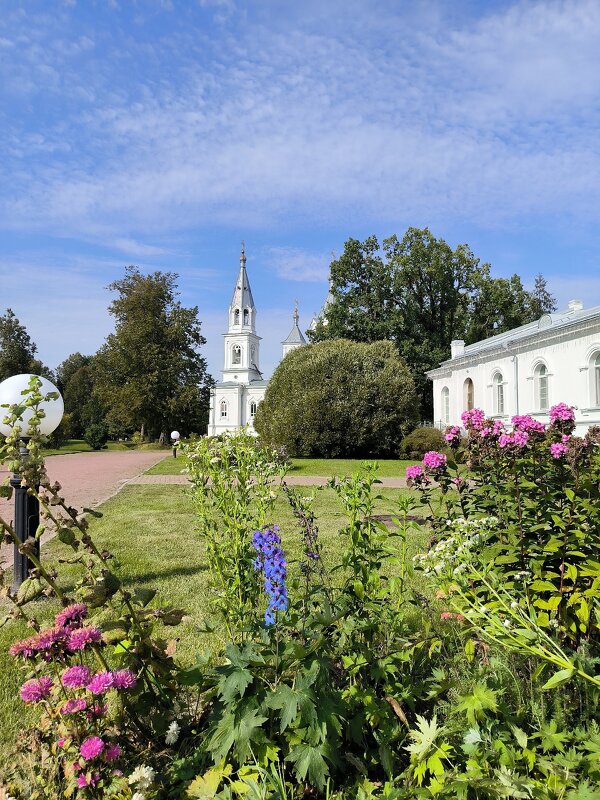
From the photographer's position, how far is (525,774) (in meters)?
1.76

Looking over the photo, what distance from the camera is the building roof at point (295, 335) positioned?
60156 millimetres

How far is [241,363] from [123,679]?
201 ft

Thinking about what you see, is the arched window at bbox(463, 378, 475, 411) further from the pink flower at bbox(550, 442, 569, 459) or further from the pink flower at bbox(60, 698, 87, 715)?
the pink flower at bbox(60, 698, 87, 715)

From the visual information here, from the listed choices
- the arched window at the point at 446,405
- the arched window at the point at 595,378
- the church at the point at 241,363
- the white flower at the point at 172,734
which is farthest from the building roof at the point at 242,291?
the white flower at the point at 172,734

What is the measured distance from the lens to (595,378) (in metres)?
16.9

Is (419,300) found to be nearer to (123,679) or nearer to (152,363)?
(152,363)

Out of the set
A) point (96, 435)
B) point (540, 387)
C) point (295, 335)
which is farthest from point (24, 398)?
point (295, 335)

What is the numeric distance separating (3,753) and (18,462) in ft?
4.09

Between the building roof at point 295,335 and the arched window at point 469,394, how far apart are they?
35.7 meters

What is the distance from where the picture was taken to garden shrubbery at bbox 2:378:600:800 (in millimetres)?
1657

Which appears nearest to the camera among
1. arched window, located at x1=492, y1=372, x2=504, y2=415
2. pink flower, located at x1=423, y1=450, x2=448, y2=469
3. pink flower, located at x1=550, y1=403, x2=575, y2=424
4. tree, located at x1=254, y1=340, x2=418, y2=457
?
pink flower, located at x1=423, y1=450, x2=448, y2=469

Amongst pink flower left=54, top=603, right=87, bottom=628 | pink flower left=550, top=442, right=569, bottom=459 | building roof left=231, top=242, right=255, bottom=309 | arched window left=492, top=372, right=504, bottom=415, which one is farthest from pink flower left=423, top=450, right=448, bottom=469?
building roof left=231, top=242, right=255, bottom=309

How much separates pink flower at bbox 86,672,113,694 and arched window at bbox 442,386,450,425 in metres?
26.9

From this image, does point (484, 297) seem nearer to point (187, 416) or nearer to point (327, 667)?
point (187, 416)
